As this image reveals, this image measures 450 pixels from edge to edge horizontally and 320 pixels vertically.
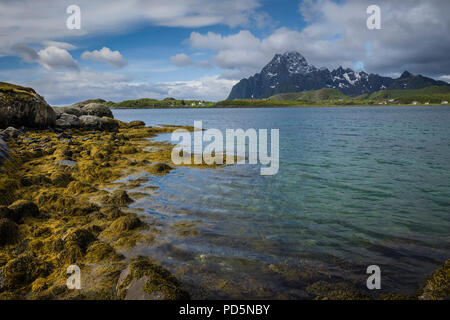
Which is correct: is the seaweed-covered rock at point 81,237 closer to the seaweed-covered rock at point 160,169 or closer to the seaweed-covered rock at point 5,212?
the seaweed-covered rock at point 5,212

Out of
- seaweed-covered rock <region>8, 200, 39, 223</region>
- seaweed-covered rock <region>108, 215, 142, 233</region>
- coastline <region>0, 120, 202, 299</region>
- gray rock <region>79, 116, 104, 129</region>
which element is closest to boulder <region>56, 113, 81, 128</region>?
gray rock <region>79, 116, 104, 129</region>

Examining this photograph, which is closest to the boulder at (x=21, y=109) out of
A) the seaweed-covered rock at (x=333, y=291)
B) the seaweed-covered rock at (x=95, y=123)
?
the seaweed-covered rock at (x=95, y=123)

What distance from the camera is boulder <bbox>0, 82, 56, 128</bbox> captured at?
98.5ft

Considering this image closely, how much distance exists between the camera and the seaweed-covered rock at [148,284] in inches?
211

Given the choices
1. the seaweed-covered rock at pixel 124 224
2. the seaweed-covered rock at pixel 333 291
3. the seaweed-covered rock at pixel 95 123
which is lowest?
the seaweed-covered rock at pixel 333 291

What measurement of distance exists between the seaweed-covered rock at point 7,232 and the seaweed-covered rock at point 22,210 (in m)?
1.03

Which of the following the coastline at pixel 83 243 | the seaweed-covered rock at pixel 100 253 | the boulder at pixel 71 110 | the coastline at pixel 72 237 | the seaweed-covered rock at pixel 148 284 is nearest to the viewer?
the seaweed-covered rock at pixel 148 284

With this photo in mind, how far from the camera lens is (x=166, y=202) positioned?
478 inches

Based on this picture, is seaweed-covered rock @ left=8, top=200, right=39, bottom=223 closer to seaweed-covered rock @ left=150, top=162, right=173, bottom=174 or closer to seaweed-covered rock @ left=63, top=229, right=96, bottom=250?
seaweed-covered rock @ left=63, top=229, right=96, bottom=250

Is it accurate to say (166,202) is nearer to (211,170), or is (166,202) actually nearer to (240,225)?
(240,225)

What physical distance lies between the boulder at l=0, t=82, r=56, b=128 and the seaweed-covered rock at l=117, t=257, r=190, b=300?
34.6m
